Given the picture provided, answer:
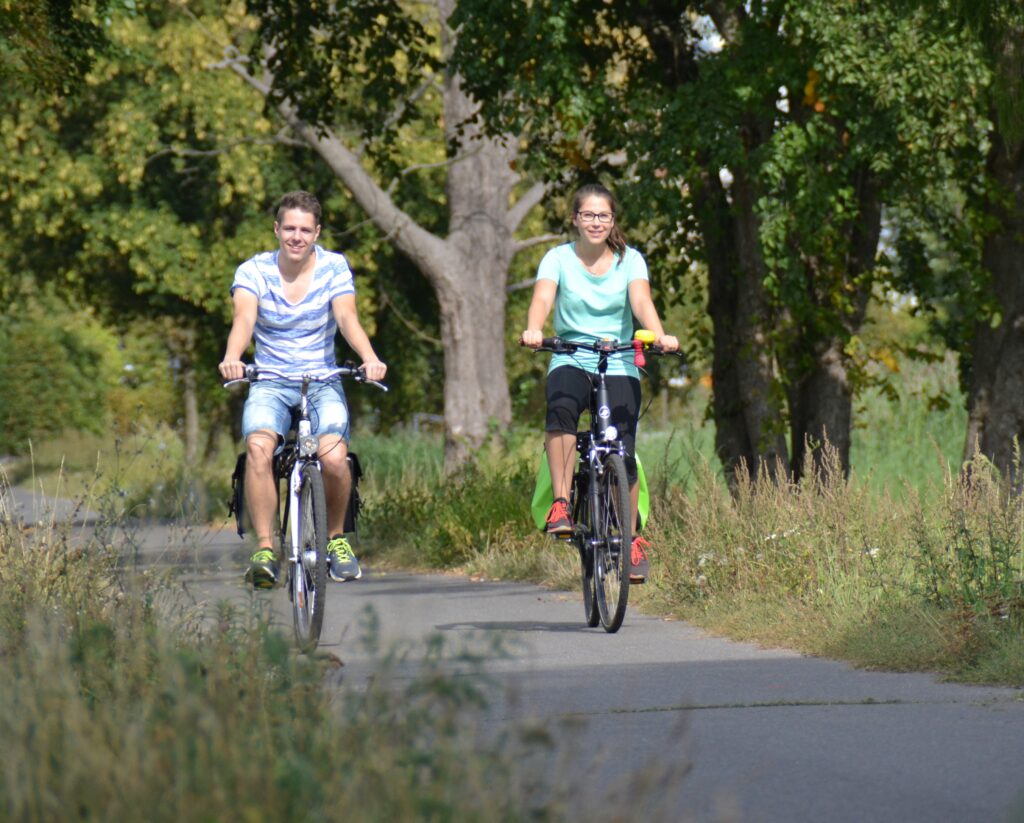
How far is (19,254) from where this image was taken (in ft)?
113

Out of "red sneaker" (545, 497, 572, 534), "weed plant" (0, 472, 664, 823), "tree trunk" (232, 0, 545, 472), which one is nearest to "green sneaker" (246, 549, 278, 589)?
"red sneaker" (545, 497, 572, 534)

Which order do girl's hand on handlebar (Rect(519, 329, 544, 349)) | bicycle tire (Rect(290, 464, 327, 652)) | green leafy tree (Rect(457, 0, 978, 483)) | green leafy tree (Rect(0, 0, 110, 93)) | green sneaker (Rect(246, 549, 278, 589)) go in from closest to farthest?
green sneaker (Rect(246, 549, 278, 589)) → bicycle tire (Rect(290, 464, 327, 652)) → girl's hand on handlebar (Rect(519, 329, 544, 349)) → green leafy tree (Rect(0, 0, 110, 93)) → green leafy tree (Rect(457, 0, 978, 483))

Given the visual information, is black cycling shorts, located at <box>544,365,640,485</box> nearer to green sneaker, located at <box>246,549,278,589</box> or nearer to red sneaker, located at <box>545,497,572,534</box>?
red sneaker, located at <box>545,497,572,534</box>

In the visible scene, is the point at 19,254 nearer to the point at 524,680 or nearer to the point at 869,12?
the point at 869,12

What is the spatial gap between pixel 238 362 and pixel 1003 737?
3.92 metres

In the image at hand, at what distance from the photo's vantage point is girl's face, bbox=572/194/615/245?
28.9 feet

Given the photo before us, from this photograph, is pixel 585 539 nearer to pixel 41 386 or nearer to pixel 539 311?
pixel 539 311

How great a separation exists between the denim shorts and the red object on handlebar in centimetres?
141

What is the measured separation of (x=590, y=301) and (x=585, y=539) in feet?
3.82

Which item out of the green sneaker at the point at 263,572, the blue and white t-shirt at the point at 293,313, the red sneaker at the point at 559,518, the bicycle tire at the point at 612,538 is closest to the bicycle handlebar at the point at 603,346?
the bicycle tire at the point at 612,538

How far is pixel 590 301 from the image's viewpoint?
8.87m

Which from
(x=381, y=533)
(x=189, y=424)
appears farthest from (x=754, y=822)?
(x=189, y=424)

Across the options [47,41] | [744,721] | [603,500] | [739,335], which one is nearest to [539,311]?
[603,500]

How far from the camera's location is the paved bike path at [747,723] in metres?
4.48
